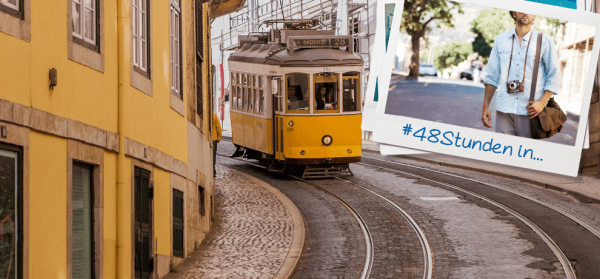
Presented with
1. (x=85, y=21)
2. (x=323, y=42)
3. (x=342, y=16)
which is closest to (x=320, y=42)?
(x=323, y=42)

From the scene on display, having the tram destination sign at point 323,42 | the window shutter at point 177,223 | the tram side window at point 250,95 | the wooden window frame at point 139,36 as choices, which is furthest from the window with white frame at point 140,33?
the tram side window at point 250,95

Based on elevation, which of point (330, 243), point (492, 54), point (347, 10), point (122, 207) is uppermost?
point (347, 10)

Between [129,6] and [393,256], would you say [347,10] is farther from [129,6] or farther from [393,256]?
[129,6]

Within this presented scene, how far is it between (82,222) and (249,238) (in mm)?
5688

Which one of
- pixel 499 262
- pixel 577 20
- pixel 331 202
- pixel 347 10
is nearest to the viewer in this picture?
pixel 577 20

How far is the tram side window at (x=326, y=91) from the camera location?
1984 centimetres

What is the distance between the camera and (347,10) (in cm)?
3394

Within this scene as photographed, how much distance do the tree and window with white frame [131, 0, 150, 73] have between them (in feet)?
9.55

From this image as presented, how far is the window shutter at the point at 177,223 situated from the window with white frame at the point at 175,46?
1375 millimetres

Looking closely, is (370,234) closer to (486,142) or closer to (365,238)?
(365,238)

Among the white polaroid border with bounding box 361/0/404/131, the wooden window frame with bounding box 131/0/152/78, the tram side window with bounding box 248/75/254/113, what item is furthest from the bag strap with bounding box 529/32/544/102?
the tram side window with bounding box 248/75/254/113

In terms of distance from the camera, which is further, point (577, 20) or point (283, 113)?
point (283, 113)

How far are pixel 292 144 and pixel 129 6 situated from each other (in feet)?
35.5

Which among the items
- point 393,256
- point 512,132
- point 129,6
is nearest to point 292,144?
point 393,256
